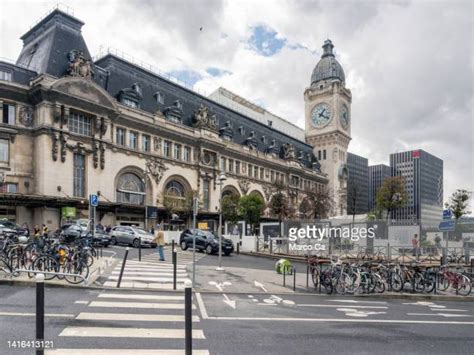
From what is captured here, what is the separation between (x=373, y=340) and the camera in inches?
303

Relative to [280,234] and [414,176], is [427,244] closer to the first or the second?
[280,234]

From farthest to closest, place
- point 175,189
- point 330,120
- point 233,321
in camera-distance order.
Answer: point 330,120, point 175,189, point 233,321

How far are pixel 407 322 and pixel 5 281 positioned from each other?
38.0 ft

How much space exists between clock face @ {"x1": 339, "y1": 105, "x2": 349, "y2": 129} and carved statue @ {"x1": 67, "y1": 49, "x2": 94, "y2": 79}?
212 feet

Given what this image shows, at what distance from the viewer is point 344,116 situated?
9538 centimetres

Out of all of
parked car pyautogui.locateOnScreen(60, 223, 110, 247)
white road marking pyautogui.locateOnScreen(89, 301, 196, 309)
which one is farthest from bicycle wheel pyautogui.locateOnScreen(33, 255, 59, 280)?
parked car pyautogui.locateOnScreen(60, 223, 110, 247)

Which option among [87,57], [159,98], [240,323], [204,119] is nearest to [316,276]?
[240,323]

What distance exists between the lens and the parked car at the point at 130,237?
1166 inches

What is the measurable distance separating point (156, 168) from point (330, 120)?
54.9 metres

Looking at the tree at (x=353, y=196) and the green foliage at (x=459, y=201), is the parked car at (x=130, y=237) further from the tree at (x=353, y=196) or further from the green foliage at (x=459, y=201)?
the green foliage at (x=459, y=201)

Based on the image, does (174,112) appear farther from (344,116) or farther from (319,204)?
(344,116)

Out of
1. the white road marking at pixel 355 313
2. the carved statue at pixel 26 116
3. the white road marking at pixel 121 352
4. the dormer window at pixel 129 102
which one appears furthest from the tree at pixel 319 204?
the white road marking at pixel 121 352

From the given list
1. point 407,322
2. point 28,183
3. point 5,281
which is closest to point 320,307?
point 407,322

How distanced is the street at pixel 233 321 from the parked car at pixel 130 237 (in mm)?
16573
